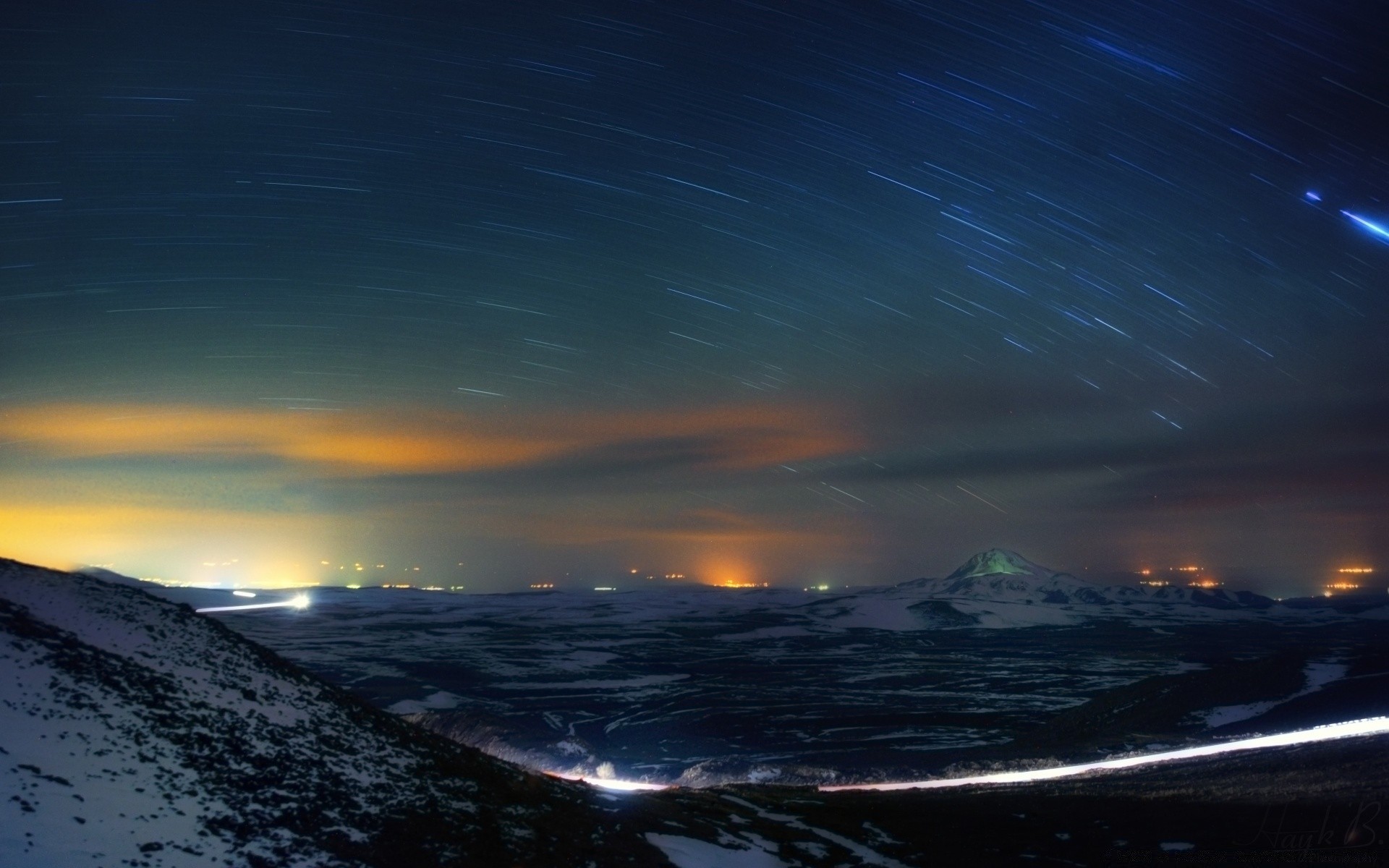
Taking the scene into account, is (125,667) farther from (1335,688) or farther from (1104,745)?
(1335,688)

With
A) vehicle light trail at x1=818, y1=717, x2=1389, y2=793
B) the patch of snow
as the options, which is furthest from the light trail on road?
the patch of snow

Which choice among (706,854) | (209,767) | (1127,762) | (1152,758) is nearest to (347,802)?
(209,767)

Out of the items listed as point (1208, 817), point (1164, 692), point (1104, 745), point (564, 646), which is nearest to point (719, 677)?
point (564, 646)

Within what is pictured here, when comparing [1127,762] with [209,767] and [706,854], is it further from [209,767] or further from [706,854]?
[209,767]

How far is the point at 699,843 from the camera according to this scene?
22.8 metres

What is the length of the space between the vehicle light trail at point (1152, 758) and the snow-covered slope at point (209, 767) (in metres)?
23.5

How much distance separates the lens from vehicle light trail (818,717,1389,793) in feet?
139

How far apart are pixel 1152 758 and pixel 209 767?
154ft

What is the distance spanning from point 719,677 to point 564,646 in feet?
140

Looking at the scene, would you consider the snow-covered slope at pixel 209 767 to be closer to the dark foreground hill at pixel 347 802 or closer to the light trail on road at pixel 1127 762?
the dark foreground hill at pixel 347 802

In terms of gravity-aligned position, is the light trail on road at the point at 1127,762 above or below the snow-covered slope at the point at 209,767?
below

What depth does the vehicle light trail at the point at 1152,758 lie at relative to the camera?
4229cm

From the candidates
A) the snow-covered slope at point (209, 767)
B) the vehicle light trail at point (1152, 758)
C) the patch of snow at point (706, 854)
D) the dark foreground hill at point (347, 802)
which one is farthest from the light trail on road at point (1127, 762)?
the snow-covered slope at point (209, 767)

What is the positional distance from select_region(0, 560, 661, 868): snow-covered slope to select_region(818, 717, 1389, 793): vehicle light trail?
925 inches
